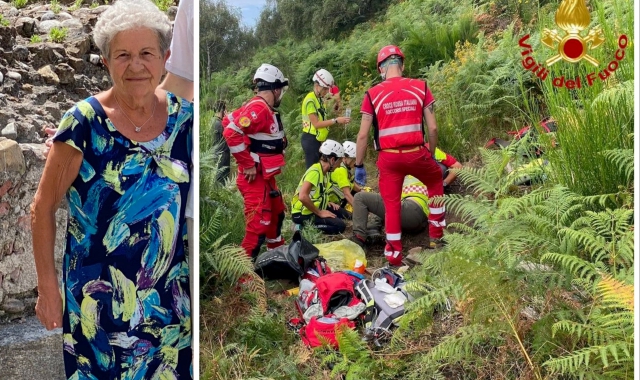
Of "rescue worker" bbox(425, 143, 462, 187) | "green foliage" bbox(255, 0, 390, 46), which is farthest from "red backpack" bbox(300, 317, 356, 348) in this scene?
"green foliage" bbox(255, 0, 390, 46)

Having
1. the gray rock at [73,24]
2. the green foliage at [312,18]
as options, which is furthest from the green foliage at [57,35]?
the green foliage at [312,18]

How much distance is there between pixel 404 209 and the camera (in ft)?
15.9

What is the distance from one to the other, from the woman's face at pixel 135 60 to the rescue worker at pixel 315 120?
4.10 meters

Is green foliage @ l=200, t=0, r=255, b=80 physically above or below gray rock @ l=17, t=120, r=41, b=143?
above

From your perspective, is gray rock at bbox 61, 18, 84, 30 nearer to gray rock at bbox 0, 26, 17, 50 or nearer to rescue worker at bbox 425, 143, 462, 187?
Answer: gray rock at bbox 0, 26, 17, 50

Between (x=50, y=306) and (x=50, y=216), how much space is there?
0.90 ft

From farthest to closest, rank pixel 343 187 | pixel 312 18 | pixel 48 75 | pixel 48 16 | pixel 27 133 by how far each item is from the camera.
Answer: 1. pixel 312 18
2. pixel 48 16
3. pixel 343 187
4. pixel 48 75
5. pixel 27 133

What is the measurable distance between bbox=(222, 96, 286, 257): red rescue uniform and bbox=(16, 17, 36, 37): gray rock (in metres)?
1.98

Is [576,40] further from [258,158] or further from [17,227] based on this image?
[17,227]

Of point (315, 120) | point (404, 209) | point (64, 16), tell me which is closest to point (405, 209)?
point (404, 209)

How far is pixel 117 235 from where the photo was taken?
2.13 meters

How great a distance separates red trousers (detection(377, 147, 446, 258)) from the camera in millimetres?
4504

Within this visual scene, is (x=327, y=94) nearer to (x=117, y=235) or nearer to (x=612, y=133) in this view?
(x=612, y=133)

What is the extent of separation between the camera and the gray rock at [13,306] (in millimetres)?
3867
